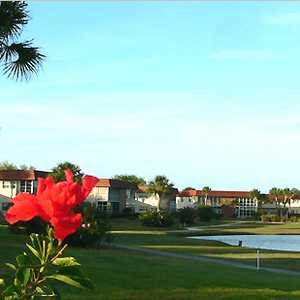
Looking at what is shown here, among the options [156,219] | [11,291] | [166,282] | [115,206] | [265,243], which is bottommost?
[265,243]

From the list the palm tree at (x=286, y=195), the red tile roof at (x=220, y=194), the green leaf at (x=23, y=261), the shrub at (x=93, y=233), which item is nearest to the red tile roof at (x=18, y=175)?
the shrub at (x=93, y=233)

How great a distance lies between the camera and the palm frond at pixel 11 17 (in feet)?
44.0

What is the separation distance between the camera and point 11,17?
1347 centimetres

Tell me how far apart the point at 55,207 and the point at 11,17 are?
11.9 metres

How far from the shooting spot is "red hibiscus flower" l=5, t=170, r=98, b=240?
215 cm

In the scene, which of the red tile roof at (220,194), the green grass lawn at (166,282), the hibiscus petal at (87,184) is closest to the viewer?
the hibiscus petal at (87,184)

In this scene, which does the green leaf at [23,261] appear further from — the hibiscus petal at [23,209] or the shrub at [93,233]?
the shrub at [93,233]

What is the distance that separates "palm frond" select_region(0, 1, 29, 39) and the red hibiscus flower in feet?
38.4

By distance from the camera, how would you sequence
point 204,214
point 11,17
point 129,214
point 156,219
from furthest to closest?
point 204,214, point 129,214, point 156,219, point 11,17

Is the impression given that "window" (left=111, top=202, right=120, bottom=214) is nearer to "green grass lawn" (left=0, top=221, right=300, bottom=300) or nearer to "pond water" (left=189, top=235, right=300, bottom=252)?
"pond water" (left=189, top=235, right=300, bottom=252)

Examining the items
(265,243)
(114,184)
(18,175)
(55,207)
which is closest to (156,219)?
(265,243)

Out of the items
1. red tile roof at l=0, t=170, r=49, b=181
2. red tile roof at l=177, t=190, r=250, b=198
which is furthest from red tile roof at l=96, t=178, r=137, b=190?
red tile roof at l=177, t=190, r=250, b=198

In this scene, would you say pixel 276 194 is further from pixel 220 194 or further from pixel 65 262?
pixel 65 262

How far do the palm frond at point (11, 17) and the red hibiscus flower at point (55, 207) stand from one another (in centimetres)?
1170
